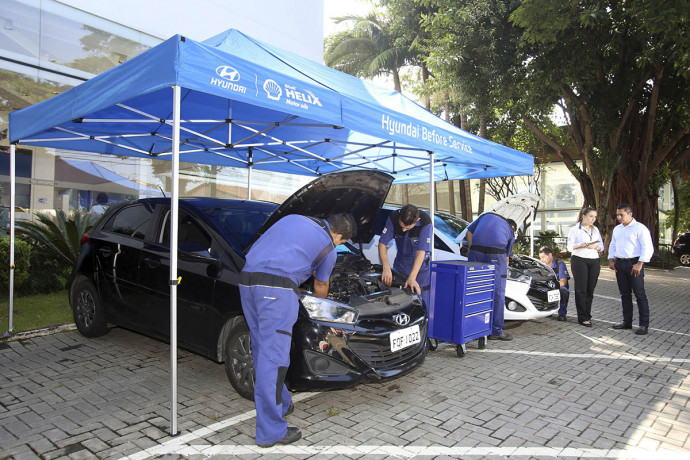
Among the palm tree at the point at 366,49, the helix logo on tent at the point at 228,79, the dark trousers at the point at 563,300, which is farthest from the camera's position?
the palm tree at the point at 366,49

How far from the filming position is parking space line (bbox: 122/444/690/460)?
3129 millimetres

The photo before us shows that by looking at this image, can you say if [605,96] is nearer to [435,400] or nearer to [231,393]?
[435,400]

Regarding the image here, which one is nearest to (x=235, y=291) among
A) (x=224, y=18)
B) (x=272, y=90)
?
(x=272, y=90)

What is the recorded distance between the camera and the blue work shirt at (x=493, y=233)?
5891mm

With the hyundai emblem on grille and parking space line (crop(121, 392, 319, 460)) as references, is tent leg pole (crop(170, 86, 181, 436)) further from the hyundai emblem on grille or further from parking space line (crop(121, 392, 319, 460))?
the hyundai emblem on grille

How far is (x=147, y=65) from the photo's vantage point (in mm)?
3498

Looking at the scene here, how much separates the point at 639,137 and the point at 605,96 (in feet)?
9.57

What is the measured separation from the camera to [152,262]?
4590mm

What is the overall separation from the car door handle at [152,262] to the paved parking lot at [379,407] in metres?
1.01

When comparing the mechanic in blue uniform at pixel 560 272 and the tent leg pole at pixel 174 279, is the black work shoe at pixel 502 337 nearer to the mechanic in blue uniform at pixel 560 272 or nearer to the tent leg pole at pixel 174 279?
the mechanic in blue uniform at pixel 560 272

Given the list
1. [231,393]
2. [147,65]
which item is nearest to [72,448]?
[231,393]

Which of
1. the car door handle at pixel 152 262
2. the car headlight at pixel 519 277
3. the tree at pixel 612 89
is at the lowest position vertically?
the car headlight at pixel 519 277

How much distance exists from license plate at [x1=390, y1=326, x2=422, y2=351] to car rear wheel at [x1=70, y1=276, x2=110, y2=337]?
330cm

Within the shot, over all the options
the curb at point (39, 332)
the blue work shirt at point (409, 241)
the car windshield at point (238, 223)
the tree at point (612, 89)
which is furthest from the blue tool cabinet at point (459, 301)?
the tree at point (612, 89)
